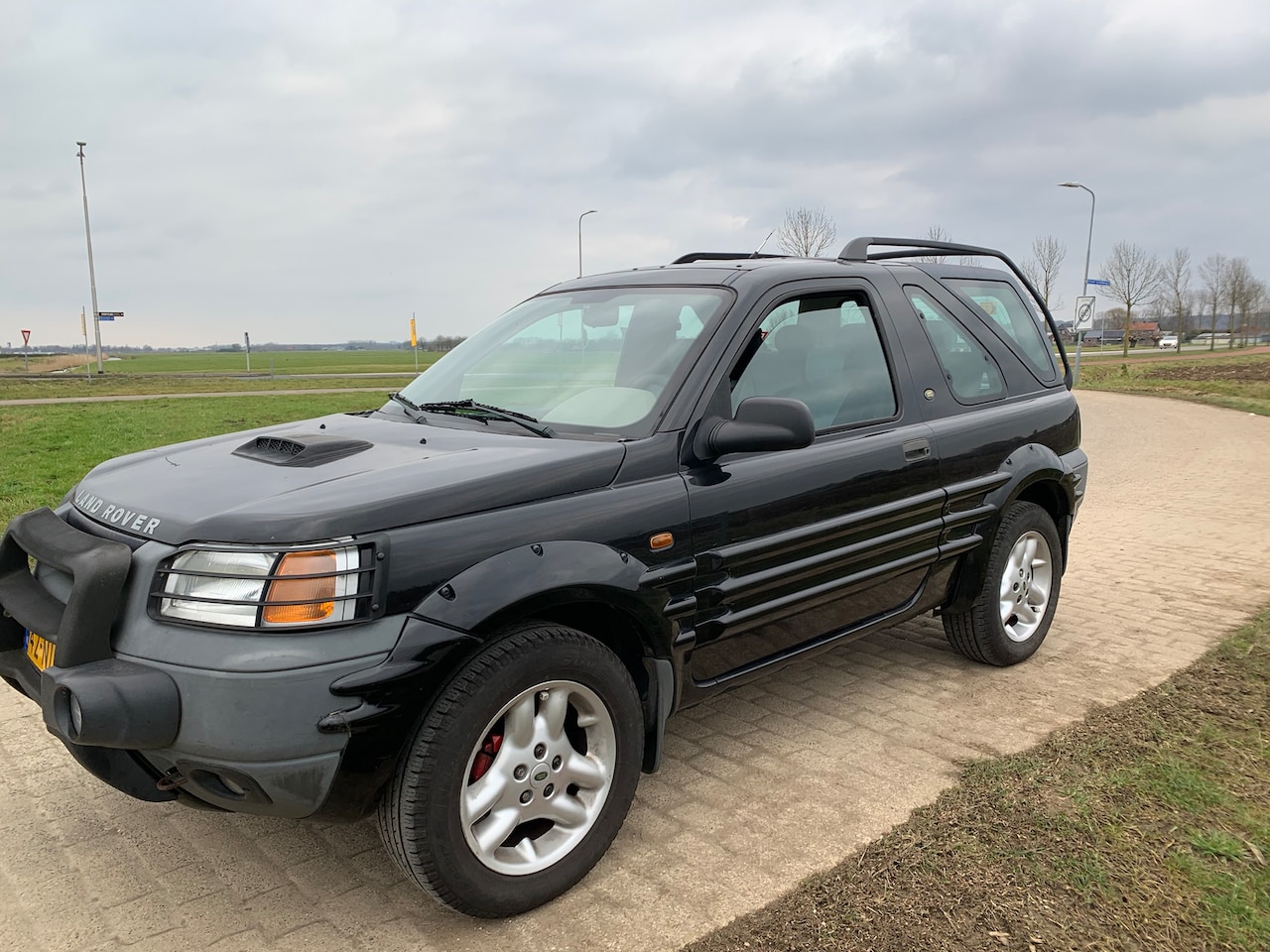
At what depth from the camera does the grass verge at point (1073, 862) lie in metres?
2.50

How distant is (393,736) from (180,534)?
757mm

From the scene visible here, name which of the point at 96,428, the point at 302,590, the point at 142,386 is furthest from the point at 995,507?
the point at 142,386

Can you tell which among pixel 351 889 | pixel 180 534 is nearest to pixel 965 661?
Result: pixel 351 889

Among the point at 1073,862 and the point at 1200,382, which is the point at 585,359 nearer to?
the point at 1073,862

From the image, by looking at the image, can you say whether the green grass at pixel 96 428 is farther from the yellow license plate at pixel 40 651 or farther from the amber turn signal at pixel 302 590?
the amber turn signal at pixel 302 590

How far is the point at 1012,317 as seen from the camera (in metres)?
4.74

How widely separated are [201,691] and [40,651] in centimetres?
76

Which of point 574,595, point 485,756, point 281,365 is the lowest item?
point 485,756

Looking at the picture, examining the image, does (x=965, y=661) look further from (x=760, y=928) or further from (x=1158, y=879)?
(x=760, y=928)

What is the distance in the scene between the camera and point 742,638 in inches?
125

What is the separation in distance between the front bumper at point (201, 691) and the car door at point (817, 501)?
3.91ft

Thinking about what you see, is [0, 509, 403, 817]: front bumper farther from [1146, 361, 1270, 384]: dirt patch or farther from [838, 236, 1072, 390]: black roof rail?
[1146, 361, 1270, 384]: dirt patch

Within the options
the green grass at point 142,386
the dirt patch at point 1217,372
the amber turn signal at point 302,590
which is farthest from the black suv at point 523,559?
the dirt patch at point 1217,372

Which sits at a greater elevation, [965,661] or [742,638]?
[742,638]
